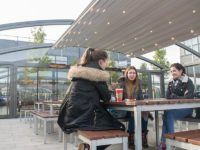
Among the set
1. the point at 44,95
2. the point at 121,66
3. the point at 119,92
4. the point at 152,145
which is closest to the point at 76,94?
the point at 119,92

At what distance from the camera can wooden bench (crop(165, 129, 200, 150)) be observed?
2.20m

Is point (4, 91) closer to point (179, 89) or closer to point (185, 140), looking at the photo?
point (179, 89)

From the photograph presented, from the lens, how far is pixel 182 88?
413cm

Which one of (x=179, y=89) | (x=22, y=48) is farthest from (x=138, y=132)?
(x=22, y=48)

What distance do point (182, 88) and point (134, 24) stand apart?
595cm

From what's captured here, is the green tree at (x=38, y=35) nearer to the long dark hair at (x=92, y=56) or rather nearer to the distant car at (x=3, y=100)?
the distant car at (x=3, y=100)

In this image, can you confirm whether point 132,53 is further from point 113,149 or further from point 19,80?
point 113,149

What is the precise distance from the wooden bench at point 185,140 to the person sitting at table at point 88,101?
587 mm

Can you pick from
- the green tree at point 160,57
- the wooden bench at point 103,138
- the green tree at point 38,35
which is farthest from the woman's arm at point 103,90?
the green tree at point 160,57

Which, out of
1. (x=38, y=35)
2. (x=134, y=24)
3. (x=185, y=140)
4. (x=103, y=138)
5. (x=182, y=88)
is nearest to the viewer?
(x=185, y=140)

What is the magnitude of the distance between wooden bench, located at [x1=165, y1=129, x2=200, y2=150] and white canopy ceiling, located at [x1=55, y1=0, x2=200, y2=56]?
5.36m

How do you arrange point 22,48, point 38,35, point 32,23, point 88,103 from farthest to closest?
1. point 38,35
2. point 22,48
3. point 32,23
4. point 88,103

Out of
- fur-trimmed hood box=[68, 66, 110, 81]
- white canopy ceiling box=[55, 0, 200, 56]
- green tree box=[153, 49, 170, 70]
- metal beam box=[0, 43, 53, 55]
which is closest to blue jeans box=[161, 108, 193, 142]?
fur-trimmed hood box=[68, 66, 110, 81]

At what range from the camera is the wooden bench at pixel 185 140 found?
220 centimetres
